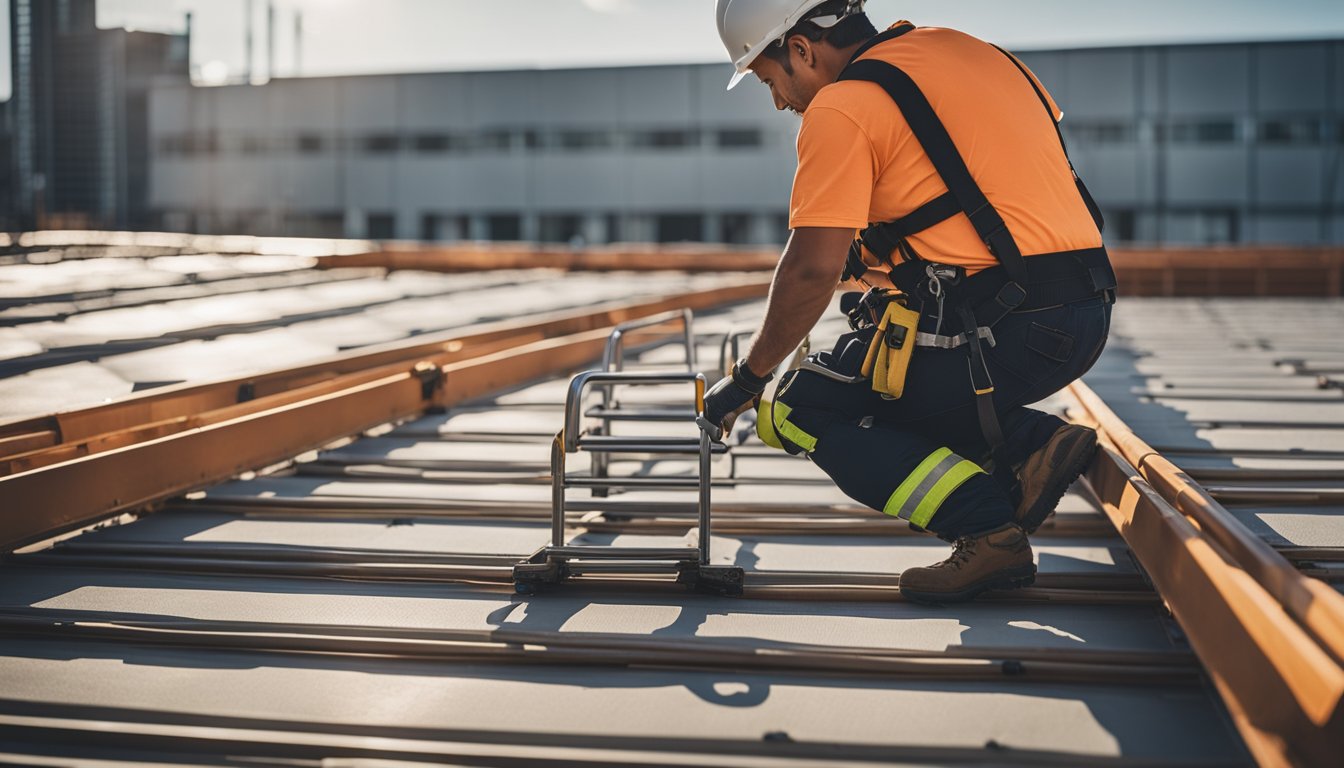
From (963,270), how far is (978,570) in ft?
2.81

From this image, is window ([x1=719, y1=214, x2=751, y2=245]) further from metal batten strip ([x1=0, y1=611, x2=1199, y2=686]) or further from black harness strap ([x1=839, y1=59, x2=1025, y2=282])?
metal batten strip ([x1=0, y1=611, x2=1199, y2=686])

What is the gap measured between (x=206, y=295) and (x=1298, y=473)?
12.0 m

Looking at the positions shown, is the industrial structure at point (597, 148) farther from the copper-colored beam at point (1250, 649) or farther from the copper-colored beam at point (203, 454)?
the copper-colored beam at point (1250, 649)

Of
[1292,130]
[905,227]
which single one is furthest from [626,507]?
[1292,130]

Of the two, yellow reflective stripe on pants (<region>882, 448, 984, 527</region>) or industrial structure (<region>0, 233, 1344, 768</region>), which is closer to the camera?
industrial structure (<region>0, 233, 1344, 768</region>)

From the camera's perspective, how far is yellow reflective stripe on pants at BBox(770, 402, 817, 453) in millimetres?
3674

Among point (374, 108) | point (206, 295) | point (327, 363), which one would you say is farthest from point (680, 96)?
point (327, 363)

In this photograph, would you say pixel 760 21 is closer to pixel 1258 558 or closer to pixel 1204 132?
pixel 1258 558

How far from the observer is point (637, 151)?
46.1 m

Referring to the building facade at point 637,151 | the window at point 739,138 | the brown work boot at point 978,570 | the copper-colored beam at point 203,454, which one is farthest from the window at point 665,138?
the brown work boot at point 978,570

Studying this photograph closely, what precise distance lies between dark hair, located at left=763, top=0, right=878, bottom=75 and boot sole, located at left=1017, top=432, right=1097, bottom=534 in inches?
53.4

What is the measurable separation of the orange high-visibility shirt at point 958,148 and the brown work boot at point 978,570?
78cm

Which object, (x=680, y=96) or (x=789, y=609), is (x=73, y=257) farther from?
(x=680, y=96)

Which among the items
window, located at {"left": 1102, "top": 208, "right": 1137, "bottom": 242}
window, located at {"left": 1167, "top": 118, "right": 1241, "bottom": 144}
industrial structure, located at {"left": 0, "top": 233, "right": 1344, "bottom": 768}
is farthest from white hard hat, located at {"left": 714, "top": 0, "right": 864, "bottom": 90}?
window, located at {"left": 1167, "top": 118, "right": 1241, "bottom": 144}
